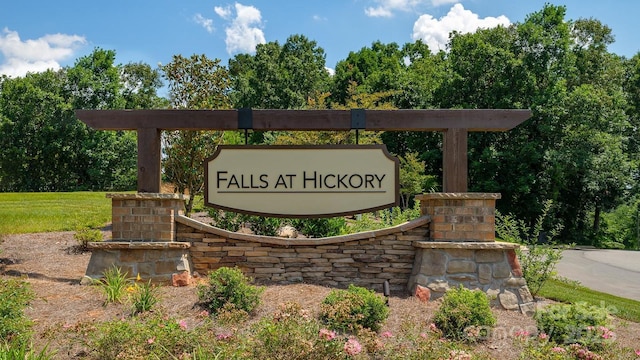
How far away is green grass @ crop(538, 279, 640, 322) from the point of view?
6.01m

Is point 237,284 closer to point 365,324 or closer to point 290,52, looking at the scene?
point 365,324

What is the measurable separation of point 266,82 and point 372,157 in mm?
27512

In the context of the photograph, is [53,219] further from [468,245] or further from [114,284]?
[468,245]

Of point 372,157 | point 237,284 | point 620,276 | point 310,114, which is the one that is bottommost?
point 620,276

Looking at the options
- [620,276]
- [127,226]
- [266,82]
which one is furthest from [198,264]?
[266,82]

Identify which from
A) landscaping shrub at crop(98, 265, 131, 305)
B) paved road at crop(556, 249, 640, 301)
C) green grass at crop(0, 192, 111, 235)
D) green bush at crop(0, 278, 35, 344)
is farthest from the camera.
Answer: green grass at crop(0, 192, 111, 235)

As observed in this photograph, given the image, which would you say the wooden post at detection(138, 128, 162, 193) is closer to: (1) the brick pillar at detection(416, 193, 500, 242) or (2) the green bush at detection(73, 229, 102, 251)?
(2) the green bush at detection(73, 229, 102, 251)

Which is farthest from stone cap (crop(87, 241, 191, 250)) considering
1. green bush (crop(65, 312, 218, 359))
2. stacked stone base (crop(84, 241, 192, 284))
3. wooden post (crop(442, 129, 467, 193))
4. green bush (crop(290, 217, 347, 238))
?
wooden post (crop(442, 129, 467, 193))

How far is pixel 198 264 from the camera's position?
19.2 feet

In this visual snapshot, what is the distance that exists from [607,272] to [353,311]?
29.7 ft

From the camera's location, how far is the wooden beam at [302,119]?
5.77 meters

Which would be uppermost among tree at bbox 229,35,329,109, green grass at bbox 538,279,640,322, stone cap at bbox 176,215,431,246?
tree at bbox 229,35,329,109

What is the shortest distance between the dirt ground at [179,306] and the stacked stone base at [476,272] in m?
0.22

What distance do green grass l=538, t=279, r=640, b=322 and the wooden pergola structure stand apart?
8.27 ft
